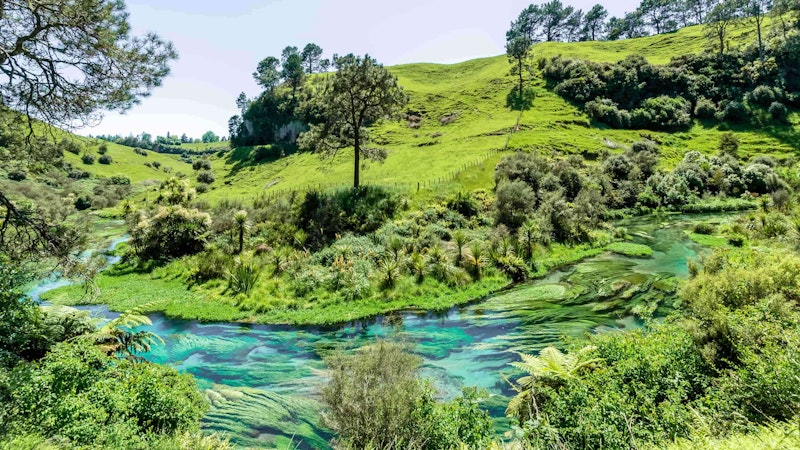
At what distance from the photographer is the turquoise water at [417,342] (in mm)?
11359

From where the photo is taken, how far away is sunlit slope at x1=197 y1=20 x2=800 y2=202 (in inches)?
1967

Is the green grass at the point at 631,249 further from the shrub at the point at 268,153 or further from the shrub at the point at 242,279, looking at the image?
the shrub at the point at 268,153

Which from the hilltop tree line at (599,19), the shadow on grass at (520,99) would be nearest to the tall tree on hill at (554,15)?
the hilltop tree line at (599,19)

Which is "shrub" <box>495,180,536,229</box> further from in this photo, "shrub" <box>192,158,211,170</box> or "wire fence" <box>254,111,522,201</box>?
"shrub" <box>192,158,211,170</box>

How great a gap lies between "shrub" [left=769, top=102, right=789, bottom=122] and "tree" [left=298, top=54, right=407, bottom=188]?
73899 millimetres

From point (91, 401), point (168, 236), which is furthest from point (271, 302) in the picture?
point (168, 236)

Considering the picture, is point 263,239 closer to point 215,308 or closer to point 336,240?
point 336,240

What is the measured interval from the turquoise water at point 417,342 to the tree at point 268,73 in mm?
91754

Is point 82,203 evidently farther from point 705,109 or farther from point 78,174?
point 705,109

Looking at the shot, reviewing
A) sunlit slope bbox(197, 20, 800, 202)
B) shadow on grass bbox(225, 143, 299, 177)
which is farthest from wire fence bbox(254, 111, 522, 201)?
shadow on grass bbox(225, 143, 299, 177)

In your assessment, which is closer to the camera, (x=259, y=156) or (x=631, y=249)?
(x=631, y=249)

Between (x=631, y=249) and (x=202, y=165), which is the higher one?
(x=202, y=165)

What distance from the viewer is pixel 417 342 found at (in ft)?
54.2

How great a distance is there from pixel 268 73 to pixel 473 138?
230 feet
